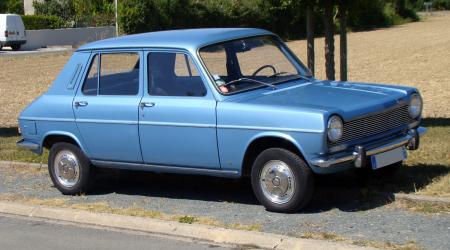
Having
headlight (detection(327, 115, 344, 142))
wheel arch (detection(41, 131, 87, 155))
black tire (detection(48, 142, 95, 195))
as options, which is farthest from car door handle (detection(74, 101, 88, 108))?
headlight (detection(327, 115, 344, 142))

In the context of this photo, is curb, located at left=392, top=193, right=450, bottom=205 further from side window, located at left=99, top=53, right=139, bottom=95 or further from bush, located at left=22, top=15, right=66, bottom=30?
bush, located at left=22, top=15, right=66, bottom=30

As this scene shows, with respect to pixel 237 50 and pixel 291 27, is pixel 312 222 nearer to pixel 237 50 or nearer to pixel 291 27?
pixel 237 50

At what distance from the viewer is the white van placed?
4200cm

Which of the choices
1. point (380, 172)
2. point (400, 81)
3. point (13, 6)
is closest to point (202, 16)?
point (13, 6)

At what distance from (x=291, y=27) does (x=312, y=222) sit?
149 ft

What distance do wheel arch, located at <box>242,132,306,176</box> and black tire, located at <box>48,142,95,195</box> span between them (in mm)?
1998

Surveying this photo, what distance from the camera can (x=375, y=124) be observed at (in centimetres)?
693

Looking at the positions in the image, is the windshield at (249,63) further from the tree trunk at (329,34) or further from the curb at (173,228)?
the tree trunk at (329,34)

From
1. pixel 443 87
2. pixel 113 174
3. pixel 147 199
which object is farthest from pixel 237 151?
pixel 443 87

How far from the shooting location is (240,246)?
20.5ft

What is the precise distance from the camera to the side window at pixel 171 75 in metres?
7.46

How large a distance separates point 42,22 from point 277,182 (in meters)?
45.2

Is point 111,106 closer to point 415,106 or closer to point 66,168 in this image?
point 66,168

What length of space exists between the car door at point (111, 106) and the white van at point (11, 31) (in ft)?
117
